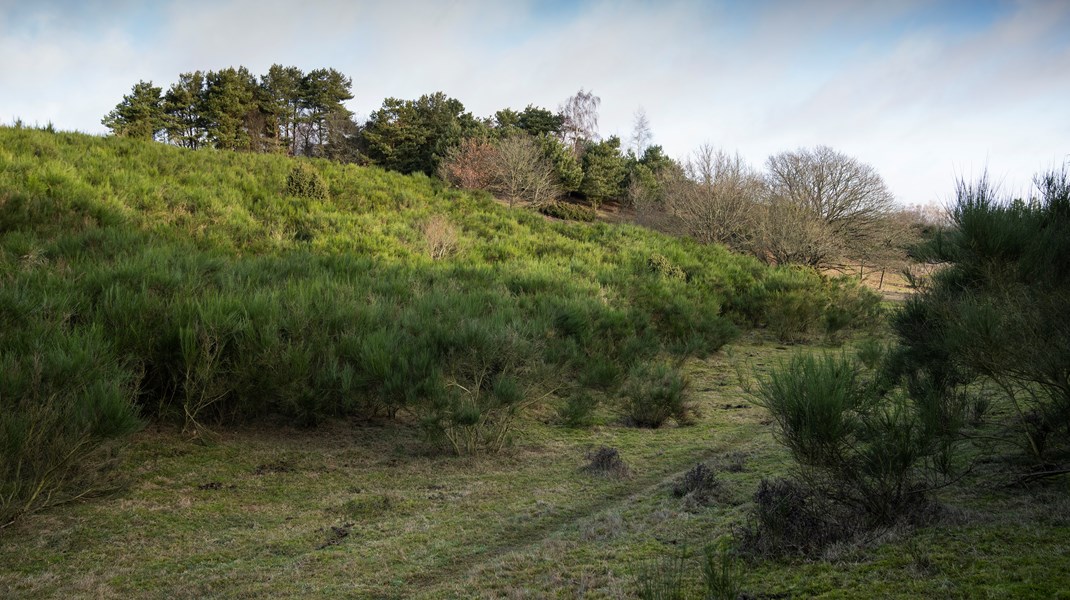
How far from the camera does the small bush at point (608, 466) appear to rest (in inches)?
211

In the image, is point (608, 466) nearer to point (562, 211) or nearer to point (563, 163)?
point (562, 211)

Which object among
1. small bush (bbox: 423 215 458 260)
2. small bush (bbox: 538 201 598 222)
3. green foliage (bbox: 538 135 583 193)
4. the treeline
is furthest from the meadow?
→ green foliage (bbox: 538 135 583 193)

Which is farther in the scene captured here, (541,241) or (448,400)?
(541,241)

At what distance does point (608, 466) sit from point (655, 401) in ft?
7.18

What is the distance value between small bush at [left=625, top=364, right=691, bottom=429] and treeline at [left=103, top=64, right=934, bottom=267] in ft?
54.0

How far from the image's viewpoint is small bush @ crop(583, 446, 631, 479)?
5355mm

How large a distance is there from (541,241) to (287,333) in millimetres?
12221

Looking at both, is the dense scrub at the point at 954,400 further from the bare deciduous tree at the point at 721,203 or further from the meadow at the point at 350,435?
the bare deciduous tree at the point at 721,203

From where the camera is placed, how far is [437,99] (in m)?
51.7

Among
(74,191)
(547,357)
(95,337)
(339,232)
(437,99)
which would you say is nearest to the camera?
(95,337)

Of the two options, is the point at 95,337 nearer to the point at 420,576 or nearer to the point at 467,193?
the point at 420,576

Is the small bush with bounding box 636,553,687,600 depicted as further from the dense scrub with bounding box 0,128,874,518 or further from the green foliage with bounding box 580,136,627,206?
the green foliage with bounding box 580,136,627,206

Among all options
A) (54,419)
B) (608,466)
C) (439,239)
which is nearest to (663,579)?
(608,466)

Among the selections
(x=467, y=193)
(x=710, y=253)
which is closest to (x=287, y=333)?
(x=467, y=193)
